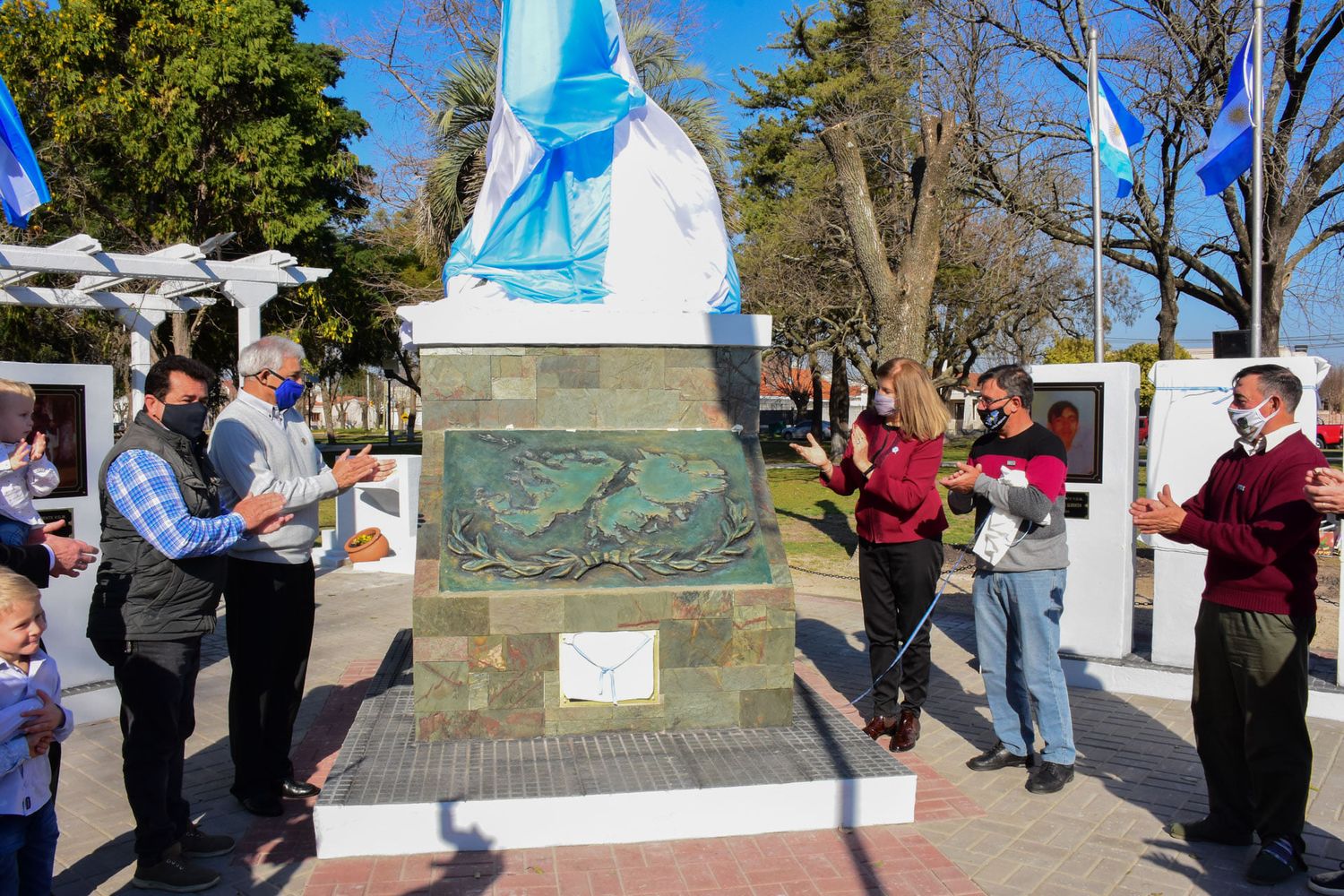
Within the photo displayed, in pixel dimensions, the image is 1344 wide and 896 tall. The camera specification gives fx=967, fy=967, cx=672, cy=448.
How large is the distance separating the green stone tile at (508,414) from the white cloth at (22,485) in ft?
6.39

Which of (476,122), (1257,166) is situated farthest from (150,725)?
(476,122)

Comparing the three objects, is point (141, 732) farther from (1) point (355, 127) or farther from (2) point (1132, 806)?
(1) point (355, 127)

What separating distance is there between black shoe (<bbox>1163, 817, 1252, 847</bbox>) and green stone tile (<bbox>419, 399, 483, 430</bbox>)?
3614mm

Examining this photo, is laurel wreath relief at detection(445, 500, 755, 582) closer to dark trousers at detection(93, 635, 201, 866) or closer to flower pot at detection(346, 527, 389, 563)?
dark trousers at detection(93, 635, 201, 866)

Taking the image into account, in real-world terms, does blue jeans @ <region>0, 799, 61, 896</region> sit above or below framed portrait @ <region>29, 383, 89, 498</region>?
below

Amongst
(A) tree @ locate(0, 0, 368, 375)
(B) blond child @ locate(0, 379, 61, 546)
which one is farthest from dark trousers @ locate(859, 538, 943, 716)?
(A) tree @ locate(0, 0, 368, 375)

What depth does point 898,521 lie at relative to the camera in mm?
4789

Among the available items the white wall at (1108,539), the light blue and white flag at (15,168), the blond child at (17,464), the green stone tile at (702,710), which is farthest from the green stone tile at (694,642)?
the light blue and white flag at (15,168)

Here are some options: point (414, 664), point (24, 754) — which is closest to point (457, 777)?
point (414, 664)

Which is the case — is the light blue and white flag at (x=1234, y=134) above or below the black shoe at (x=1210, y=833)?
above

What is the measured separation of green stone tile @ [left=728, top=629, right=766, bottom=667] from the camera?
4.38 m

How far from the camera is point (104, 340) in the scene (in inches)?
829

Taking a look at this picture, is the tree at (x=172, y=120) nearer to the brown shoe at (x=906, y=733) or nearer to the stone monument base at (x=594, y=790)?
the stone monument base at (x=594, y=790)

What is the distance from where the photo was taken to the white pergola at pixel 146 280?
300 inches
